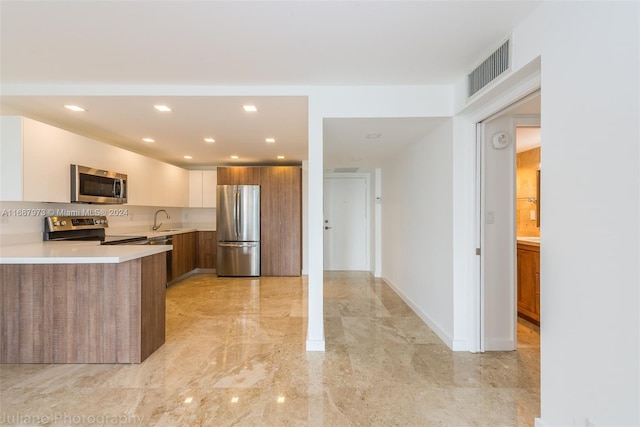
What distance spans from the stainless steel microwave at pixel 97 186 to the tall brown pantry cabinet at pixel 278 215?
1953 mm

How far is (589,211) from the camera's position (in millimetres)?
1274

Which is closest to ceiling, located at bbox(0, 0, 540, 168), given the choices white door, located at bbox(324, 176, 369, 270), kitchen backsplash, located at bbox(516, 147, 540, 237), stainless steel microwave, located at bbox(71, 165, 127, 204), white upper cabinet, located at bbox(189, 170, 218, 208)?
stainless steel microwave, located at bbox(71, 165, 127, 204)

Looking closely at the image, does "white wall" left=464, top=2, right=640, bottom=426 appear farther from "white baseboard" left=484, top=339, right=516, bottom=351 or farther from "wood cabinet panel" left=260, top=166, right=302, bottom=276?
"wood cabinet panel" left=260, top=166, right=302, bottom=276

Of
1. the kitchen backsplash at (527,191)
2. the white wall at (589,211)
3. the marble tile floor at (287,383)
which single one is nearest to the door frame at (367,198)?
the kitchen backsplash at (527,191)

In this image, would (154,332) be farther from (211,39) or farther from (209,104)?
(211,39)

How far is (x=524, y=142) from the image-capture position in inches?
140

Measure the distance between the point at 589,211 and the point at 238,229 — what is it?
489cm

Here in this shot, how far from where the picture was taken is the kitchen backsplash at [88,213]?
2.82 m

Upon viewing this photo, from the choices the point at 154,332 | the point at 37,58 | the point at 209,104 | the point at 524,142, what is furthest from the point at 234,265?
the point at 524,142

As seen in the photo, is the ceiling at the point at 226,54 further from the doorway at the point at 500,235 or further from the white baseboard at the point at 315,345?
the white baseboard at the point at 315,345

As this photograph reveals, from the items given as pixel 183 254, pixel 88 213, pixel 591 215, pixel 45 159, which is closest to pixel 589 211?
pixel 591 215

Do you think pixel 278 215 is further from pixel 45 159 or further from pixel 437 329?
pixel 437 329

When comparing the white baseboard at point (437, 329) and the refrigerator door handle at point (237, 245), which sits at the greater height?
the refrigerator door handle at point (237, 245)

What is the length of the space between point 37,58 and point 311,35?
2102 millimetres
